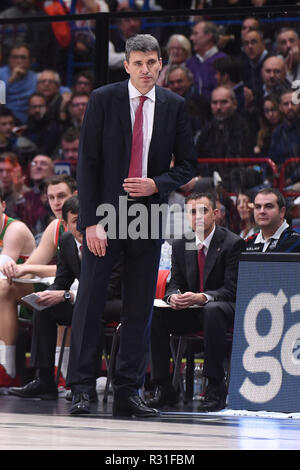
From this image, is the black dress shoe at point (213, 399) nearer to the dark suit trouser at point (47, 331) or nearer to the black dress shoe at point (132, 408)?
the black dress shoe at point (132, 408)

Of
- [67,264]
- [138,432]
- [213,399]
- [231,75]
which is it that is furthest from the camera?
[231,75]

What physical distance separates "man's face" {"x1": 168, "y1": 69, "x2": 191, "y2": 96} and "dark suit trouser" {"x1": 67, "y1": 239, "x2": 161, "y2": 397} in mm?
3739

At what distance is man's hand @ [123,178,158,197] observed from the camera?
3.95 metres

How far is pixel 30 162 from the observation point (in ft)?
26.3

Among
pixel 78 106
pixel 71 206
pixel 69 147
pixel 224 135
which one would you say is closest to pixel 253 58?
pixel 224 135

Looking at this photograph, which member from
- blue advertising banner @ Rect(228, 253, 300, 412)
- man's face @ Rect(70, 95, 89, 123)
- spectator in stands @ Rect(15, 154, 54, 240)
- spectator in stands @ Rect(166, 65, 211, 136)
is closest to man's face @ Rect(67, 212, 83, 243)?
spectator in stands @ Rect(15, 154, 54, 240)

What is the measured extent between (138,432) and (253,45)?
503 centimetres

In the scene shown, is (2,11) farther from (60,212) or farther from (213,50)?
(60,212)

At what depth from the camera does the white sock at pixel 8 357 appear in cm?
581

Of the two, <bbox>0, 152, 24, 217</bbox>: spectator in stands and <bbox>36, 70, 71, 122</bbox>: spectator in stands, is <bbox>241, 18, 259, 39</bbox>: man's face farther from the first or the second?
<bbox>0, 152, 24, 217</bbox>: spectator in stands

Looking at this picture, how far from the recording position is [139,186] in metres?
3.95

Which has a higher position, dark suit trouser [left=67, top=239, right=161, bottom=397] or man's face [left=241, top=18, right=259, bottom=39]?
man's face [left=241, top=18, right=259, bottom=39]

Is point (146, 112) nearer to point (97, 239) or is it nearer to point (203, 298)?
point (97, 239)

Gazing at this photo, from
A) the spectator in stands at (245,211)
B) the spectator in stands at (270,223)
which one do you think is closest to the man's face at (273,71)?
the spectator in stands at (245,211)
